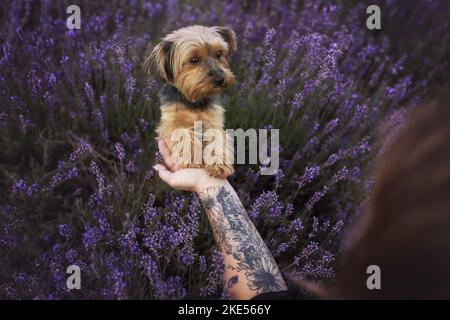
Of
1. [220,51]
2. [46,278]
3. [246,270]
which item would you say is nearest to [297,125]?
[220,51]

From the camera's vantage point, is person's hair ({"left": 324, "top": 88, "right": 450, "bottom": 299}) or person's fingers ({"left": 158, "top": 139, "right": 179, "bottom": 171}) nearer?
person's hair ({"left": 324, "top": 88, "right": 450, "bottom": 299})

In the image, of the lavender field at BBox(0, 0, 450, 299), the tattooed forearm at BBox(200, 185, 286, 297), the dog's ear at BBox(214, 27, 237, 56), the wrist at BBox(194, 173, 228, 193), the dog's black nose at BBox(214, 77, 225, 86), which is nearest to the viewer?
the tattooed forearm at BBox(200, 185, 286, 297)

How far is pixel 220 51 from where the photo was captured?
2.66 meters

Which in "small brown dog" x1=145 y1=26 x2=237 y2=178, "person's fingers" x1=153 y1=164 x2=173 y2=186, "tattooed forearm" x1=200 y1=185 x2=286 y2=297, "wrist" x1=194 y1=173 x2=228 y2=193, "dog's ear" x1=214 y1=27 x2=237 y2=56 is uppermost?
"dog's ear" x1=214 y1=27 x2=237 y2=56

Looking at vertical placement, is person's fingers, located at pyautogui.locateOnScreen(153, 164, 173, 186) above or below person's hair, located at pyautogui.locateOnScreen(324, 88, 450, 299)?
below

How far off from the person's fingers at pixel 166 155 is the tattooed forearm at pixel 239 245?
37 centimetres

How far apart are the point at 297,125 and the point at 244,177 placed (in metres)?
0.56

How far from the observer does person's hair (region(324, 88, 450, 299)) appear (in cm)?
109

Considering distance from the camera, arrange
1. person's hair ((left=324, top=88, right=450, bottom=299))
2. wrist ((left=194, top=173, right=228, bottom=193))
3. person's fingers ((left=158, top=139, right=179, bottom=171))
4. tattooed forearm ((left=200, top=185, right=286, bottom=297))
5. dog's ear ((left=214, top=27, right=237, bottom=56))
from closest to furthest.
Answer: person's hair ((left=324, top=88, right=450, bottom=299))
tattooed forearm ((left=200, top=185, right=286, bottom=297))
wrist ((left=194, top=173, right=228, bottom=193))
person's fingers ((left=158, top=139, right=179, bottom=171))
dog's ear ((left=214, top=27, right=237, bottom=56))

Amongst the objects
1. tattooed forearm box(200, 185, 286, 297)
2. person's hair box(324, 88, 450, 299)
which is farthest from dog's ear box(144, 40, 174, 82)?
person's hair box(324, 88, 450, 299)

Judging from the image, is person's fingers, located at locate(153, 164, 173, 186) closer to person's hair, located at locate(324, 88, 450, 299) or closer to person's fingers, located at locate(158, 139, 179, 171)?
person's fingers, located at locate(158, 139, 179, 171)

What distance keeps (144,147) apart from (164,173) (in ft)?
1.63

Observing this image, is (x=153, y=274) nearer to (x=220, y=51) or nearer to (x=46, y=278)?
(x=46, y=278)

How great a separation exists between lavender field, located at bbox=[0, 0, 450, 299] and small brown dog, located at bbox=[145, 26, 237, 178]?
21 cm
